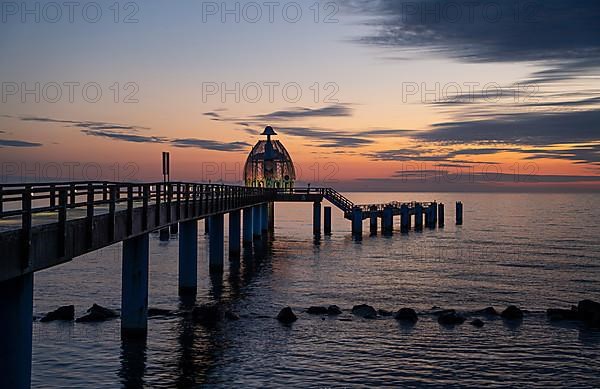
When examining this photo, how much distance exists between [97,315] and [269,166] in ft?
226

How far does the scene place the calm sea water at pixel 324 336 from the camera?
20.8 m

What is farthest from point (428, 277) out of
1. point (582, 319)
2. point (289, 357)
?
point (289, 357)

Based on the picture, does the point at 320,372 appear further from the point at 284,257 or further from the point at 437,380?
the point at 284,257

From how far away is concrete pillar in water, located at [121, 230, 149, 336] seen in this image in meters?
24.0

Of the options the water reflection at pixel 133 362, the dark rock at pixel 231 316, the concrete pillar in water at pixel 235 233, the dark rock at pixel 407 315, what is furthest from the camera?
the concrete pillar in water at pixel 235 233

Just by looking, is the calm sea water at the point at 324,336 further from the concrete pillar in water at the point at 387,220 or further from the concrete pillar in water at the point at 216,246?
the concrete pillar in water at the point at 387,220

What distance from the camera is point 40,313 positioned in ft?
96.4

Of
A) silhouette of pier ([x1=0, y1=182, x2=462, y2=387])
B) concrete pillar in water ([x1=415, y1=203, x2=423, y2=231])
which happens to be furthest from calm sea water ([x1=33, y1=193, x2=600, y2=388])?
concrete pillar in water ([x1=415, y1=203, x2=423, y2=231])

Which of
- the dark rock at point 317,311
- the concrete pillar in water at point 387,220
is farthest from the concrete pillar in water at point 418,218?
the dark rock at point 317,311

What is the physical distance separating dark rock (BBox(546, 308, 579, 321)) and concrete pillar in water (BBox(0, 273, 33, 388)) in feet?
73.7

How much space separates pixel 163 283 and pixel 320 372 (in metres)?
19.9

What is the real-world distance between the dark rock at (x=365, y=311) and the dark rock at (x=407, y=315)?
0.98 metres

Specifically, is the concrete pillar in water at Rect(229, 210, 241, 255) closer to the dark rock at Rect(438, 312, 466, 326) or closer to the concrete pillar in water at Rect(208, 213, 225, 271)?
the concrete pillar in water at Rect(208, 213, 225, 271)

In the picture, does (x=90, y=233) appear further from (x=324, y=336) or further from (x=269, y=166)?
(x=269, y=166)
